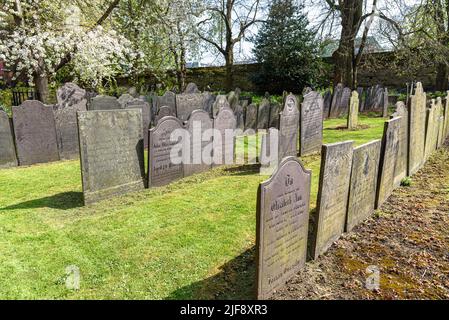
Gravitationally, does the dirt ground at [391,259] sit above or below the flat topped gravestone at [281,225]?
below

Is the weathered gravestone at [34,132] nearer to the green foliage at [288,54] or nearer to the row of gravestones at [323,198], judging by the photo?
the row of gravestones at [323,198]

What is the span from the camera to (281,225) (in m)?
3.16

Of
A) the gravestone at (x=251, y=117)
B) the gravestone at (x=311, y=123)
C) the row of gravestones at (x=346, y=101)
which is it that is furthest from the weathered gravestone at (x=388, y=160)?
the row of gravestones at (x=346, y=101)

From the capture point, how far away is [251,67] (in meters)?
27.4

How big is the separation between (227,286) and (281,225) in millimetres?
760

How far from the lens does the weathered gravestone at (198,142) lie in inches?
271

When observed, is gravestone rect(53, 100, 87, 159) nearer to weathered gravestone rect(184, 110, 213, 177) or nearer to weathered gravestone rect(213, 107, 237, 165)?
weathered gravestone rect(184, 110, 213, 177)

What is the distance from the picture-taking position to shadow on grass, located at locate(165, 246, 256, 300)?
124 inches

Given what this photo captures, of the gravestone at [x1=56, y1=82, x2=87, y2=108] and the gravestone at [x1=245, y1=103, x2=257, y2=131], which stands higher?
the gravestone at [x1=56, y1=82, x2=87, y2=108]

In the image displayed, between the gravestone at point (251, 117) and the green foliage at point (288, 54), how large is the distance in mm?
9913

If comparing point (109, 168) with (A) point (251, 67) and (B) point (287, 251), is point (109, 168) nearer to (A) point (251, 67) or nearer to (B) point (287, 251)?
(B) point (287, 251)

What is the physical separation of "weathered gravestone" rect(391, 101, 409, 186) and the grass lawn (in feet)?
4.64

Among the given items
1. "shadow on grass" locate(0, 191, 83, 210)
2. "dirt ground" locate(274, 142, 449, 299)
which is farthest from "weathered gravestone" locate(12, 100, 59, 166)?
"dirt ground" locate(274, 142, 449, 299)

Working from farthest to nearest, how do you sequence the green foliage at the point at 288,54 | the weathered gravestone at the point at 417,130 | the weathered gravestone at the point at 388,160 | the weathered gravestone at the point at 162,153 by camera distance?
the green foliage at the point at 288,54 → the weathered gravestone at the point at 417,130 → the weathered gravestone at the point at 162,153 → the weathered gravestone at the point at 388,160
